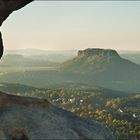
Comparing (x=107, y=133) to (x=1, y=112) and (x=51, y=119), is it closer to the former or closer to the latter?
(x=51, y=119)

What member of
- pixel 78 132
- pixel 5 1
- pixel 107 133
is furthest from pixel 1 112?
pixel 5 1

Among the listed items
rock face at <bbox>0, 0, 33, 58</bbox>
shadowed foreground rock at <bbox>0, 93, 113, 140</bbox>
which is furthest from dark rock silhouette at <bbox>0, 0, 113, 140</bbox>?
rock face at <bbox>0, 0, 33, 58</bbox>

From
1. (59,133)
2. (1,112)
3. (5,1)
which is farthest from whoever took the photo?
(5,1)

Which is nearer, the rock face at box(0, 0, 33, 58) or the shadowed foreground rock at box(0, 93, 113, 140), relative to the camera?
the shadowed foreground rock at box(0, 93, 113, 140)

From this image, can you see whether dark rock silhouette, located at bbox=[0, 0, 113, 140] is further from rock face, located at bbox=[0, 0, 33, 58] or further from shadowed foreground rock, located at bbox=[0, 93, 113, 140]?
rock face, located at bbox=[0, 0, 33, 58]

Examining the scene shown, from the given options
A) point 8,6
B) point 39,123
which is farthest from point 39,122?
point 8,6

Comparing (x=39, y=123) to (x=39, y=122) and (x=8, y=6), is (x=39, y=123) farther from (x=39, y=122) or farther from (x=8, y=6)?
(x=8, y=6)

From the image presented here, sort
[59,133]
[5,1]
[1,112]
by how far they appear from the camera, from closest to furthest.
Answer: [59,133] → [1,112] → [5,1]

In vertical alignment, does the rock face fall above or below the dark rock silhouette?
above
